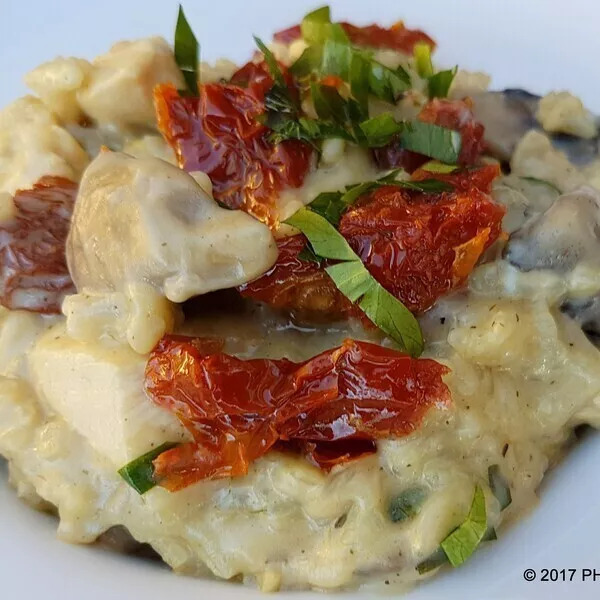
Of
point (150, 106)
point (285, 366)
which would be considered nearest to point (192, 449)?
point (285, 366)

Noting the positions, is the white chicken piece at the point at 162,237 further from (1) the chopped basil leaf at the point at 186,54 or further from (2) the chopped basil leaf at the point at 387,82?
(2) the chopped basil leaf at the point at 387,82

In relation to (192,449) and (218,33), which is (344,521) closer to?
(192,449)

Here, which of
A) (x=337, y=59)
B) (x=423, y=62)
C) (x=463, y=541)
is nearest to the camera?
(x=463, y=541)

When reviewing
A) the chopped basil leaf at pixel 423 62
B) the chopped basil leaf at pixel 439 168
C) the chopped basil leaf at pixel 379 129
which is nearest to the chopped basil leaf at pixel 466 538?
the chopped basil leaf at pixel 439 168

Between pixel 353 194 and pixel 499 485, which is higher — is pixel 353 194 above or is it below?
above

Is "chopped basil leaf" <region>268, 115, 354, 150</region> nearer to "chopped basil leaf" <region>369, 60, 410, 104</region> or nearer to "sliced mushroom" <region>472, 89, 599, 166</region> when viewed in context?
"chopped basil leaf" <region>369, 60, 410, 104</region>

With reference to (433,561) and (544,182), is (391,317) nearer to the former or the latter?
(433,561)

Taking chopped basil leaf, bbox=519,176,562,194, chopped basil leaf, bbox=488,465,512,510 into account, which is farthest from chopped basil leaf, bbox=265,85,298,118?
chopped basil leaf, bbox=488,465,512,510

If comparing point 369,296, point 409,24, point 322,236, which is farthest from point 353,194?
point 409,24
